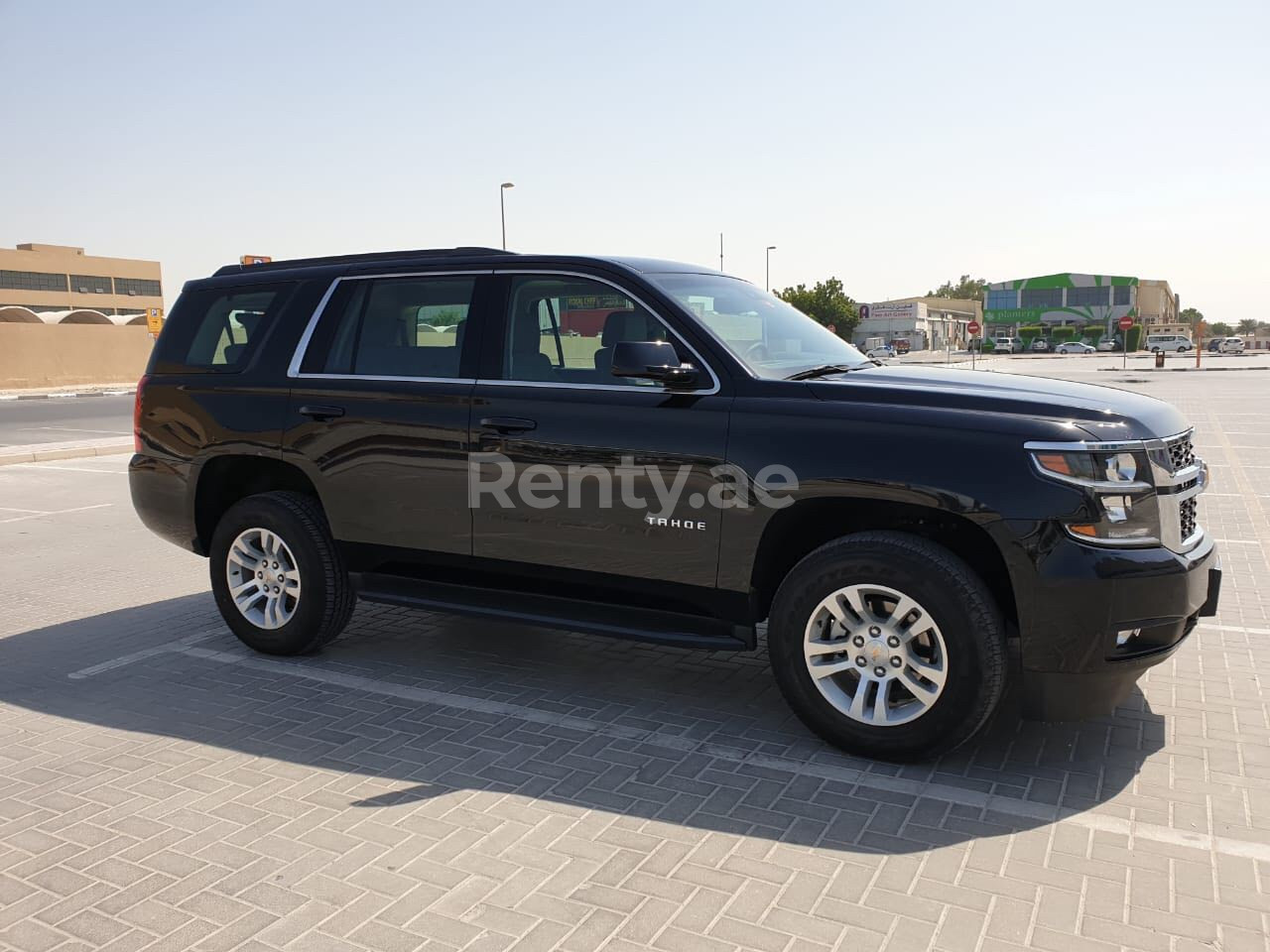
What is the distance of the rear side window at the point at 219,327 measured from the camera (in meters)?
5.64

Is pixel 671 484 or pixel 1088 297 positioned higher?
pixel 1088 297

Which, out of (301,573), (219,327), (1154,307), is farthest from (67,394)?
(1154,307)

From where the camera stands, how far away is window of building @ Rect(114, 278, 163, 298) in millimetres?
97438

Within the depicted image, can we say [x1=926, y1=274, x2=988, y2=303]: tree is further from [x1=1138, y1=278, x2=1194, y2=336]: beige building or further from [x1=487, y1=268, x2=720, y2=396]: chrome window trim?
[x1=487, y1=268, x2=720, y2=396]: chrome window trim

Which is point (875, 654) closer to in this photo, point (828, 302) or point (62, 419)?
point (62, 419)

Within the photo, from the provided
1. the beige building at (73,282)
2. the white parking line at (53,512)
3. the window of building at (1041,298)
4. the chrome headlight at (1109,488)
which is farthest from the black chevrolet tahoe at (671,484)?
the window of building at (1041,298)

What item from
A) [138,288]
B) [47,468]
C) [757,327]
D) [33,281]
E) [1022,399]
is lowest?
[47,468]

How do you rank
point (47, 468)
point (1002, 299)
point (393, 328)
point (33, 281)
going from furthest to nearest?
point (1002, 299), point (33, 281), point (47, 468), point (393, 328)

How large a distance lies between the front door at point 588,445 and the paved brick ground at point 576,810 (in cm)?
79

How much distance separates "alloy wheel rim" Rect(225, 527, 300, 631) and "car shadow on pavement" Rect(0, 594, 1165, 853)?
10.6 inches

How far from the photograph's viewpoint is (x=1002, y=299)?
347ft

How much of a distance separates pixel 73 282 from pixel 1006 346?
81197mm

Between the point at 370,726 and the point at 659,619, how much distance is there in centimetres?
138

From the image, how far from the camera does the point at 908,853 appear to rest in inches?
134
